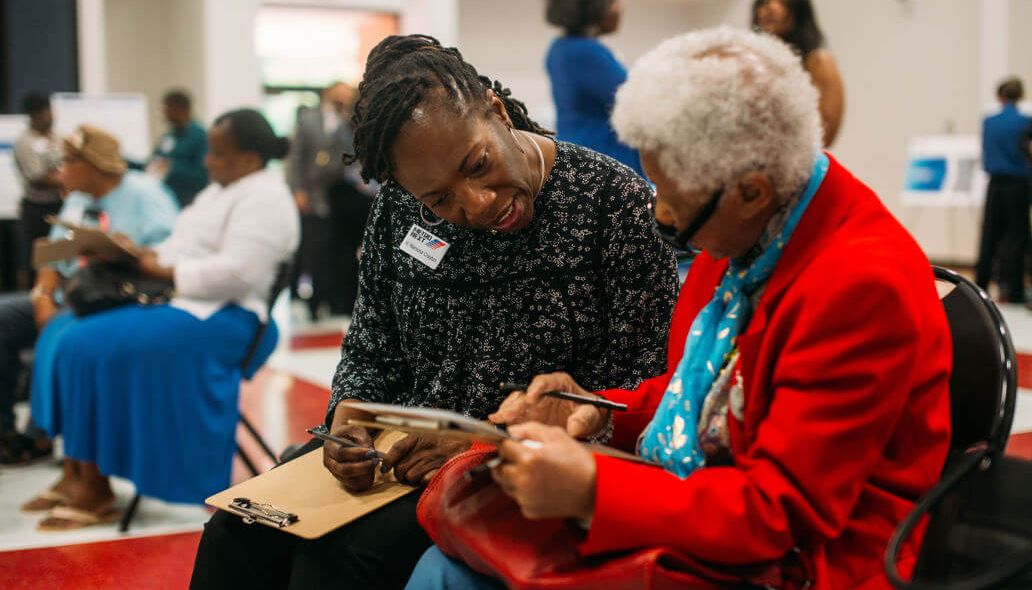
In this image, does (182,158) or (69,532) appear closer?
(69,532)

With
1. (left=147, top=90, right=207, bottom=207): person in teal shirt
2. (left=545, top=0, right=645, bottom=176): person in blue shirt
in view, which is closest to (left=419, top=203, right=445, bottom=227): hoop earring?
(left=545, top=0, right=645, bottom=176): person in blue shirt

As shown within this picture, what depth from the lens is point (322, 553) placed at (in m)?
1.52

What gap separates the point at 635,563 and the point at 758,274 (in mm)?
361

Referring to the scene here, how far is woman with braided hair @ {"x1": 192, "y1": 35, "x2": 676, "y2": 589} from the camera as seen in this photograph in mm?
1629

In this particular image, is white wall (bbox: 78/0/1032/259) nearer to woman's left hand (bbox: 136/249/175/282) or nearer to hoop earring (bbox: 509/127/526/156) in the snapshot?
woman's left hand (bbox: 136/249/175/282)

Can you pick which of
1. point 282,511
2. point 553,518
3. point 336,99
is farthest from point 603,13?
point 336,99

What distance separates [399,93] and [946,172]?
425 inches

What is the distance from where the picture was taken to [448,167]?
1624 mm

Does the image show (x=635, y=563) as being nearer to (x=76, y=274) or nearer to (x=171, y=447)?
(x=171, y=447)

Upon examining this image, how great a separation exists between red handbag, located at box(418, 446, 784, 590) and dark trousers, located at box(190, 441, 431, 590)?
224 mm

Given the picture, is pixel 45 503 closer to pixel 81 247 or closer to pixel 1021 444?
pixel 81 247

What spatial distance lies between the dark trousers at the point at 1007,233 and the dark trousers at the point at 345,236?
4.98 m

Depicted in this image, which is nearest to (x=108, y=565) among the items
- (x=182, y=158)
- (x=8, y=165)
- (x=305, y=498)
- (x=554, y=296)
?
(x=305, y=498)

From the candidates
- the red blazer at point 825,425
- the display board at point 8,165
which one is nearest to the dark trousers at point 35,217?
the display board at point 8,165
